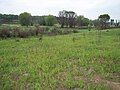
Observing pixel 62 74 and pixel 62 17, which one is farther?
pixel 62 17

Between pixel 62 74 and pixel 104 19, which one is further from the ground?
pixel 104 19

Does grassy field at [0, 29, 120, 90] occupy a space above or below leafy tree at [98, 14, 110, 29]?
below

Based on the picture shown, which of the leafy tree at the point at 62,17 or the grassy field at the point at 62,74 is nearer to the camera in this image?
the grassy field at the point at 62,74

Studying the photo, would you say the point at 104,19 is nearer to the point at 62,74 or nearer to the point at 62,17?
the point at 62,17

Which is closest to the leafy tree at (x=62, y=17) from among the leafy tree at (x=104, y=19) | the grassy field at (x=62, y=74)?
the leafy tree at (x=104, y=19)

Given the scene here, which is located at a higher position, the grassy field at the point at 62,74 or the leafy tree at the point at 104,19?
the leafy tree at the point at 104,19

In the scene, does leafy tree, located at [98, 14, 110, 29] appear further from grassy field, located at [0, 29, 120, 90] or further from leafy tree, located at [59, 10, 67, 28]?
grassy field, located at [0, 29, 120, 90]

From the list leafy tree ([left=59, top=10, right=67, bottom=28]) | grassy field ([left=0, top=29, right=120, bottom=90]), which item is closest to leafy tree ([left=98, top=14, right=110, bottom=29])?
leafy tree ([left=59, top=10, right=67, bottom=28])

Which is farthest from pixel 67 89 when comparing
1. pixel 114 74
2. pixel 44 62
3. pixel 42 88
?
pixel 44 62

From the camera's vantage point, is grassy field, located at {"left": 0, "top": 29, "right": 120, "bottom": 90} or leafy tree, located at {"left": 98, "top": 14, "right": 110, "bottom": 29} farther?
leafy tree, located at {"left": 98, "top": 14, "right": 110, "bottom": 29}

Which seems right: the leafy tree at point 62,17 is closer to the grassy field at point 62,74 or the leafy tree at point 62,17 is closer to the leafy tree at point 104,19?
the leafy tree at point 104,19

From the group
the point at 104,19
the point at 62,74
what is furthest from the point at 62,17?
the point at 62,74

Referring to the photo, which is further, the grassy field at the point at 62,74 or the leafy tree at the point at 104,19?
the leafy tree at the point at 104,19

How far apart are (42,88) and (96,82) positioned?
→ 2.40 meters
